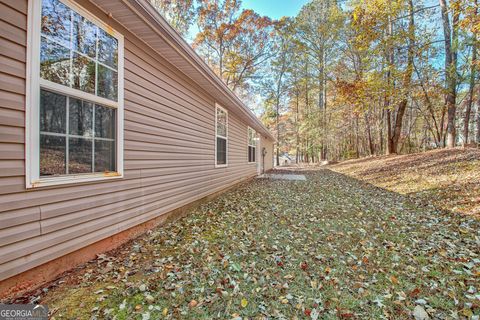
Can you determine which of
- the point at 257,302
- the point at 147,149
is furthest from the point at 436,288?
the point at 147,149

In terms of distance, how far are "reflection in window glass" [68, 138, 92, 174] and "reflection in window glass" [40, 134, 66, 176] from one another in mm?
80

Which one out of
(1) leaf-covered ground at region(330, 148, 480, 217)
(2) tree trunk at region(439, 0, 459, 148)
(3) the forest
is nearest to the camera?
(1) leaf-covered ground at region(330, 148, 480, 217)

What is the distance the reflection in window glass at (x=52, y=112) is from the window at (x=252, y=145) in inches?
349

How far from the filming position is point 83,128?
2518 mm

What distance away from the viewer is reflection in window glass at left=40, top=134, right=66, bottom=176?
209 cm

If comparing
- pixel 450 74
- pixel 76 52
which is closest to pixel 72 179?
pixel 76 52

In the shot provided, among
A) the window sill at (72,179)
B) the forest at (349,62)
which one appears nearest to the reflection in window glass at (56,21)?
the window sill at (72,179)
